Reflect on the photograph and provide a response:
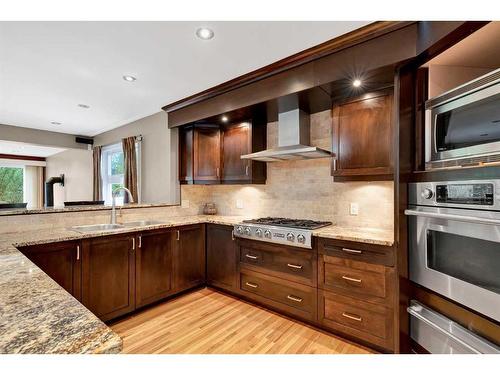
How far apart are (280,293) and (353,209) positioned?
1152 millimetres

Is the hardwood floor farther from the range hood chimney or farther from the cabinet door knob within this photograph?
the range hood chimney

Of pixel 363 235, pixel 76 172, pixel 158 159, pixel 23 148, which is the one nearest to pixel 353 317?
pixel 363 235

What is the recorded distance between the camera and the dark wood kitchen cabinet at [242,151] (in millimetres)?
3107

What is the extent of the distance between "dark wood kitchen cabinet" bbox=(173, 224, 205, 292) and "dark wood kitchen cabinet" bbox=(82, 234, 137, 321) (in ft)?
1.70

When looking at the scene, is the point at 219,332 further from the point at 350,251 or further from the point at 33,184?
the point at 33,184

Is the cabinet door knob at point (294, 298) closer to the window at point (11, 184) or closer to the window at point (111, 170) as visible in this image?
the window at point (111, 170)

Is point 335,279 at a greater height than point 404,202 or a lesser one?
lesser

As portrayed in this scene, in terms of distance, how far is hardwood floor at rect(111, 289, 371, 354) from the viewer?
6.51 feet

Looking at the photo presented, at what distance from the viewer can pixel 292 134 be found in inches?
107

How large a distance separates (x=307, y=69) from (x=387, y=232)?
1.64 metres

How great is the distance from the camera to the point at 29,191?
25.3 feet
